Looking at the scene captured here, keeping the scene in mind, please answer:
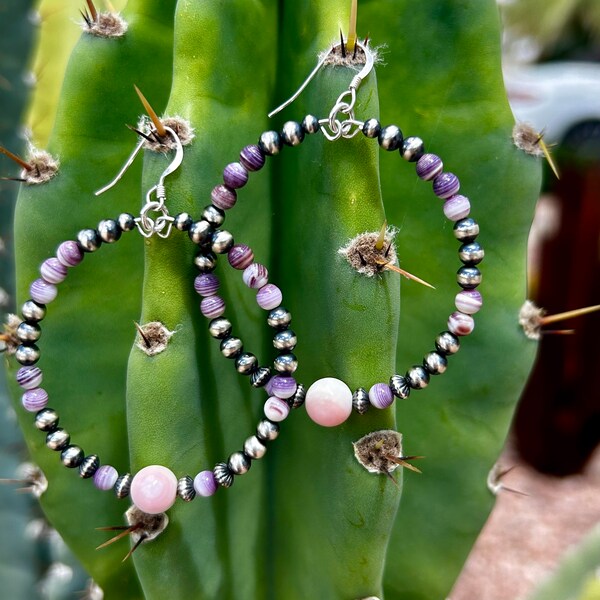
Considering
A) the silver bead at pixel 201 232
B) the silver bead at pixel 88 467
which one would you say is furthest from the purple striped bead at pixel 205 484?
the silver bead at pixel 201 232

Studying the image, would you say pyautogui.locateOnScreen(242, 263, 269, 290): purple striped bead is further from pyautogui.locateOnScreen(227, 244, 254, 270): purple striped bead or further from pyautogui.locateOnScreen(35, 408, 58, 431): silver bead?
pyautogui.locateOnScreen(35, 408, 58, 431): silver bead

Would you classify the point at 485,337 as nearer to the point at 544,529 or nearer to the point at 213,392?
the point at 213,392

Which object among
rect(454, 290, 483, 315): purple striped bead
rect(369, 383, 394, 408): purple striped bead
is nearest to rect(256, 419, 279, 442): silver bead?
rect(369, 383, 394, 408): purple striped bead

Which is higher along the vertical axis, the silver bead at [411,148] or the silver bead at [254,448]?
the silver bead at [411,148]

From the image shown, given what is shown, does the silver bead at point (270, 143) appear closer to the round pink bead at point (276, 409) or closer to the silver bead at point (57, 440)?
the round pink bead at point (276, 409)

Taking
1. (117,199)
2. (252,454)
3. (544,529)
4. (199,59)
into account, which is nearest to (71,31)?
(117,199)

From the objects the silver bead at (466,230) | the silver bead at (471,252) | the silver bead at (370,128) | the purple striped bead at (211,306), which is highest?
the silver bead at (370,128)

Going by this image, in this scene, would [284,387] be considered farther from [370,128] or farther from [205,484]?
[370,128]
